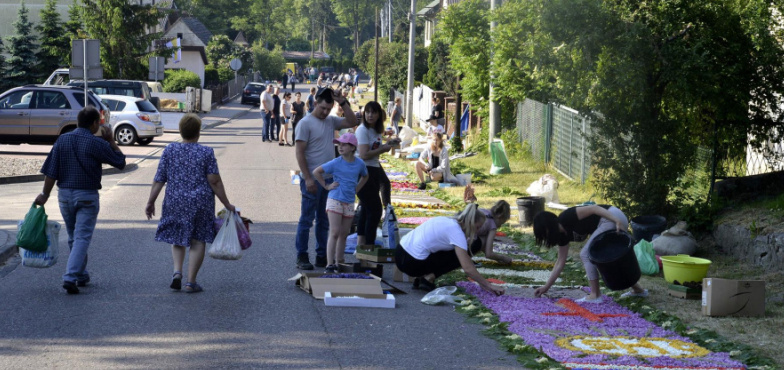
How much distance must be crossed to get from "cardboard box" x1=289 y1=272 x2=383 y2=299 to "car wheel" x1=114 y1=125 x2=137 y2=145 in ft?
69.8

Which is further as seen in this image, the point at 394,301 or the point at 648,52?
the point at 648,52

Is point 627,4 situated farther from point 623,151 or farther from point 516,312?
point 516,312

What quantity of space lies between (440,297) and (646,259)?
3014 millimetres

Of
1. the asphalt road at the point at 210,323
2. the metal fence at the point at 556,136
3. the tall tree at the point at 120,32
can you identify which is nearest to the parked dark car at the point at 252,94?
the tall tree at the point at 120,32

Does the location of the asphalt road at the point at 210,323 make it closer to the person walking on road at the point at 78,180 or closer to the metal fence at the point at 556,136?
the person walking on road at the point at 78,180

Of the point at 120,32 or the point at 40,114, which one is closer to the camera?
the point at 40,114

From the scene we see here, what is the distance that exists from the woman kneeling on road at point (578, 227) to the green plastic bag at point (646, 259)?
65.3 inches

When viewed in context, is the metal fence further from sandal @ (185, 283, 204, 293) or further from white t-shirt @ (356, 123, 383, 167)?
sandal @ (185, 283, 204, 293)

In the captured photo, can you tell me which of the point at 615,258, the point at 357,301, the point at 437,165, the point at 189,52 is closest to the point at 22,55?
the point at 189,52

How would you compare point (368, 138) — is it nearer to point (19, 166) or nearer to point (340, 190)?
point (340, 190)

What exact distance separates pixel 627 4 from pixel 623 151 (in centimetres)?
195

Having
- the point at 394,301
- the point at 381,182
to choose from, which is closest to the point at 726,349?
the point at 394,301

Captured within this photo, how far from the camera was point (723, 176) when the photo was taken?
41.1 ft

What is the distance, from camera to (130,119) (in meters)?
28.6
